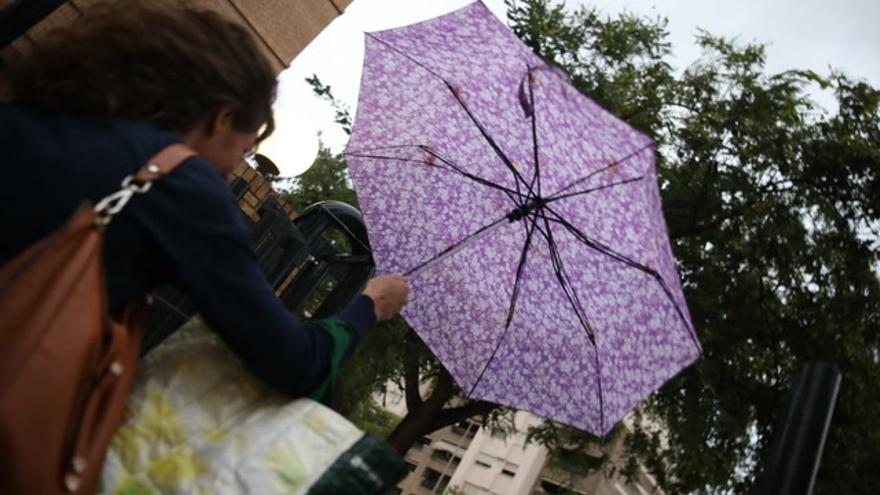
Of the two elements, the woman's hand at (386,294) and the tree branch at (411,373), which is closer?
the woman's hand at (386,294)

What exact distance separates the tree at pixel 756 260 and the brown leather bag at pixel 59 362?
10489 millimetres

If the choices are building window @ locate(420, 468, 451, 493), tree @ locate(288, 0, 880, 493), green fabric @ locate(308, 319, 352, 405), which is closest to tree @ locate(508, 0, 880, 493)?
tree @ locate(288, 0, 880, 493)

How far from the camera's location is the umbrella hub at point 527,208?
386cm

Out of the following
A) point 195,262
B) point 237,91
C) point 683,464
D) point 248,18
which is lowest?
point 195,262

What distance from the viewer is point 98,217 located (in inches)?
48.8

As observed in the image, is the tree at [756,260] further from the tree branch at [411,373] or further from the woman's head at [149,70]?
the woman's head at [149,70]

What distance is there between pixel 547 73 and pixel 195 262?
2862mm

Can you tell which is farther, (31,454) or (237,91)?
(237,91)

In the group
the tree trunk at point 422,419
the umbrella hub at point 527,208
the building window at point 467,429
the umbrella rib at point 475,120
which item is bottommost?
the umbrella hub at point 527,208

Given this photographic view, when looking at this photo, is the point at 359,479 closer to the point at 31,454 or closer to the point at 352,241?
the point at 31,454

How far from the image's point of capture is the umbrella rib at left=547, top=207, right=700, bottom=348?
3.55m

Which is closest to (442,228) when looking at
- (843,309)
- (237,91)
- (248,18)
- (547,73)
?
(547,73)

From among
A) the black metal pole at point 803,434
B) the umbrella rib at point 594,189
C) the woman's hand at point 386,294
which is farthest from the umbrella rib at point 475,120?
the black metal pole at point 803,434

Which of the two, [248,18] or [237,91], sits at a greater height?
[248,18]
